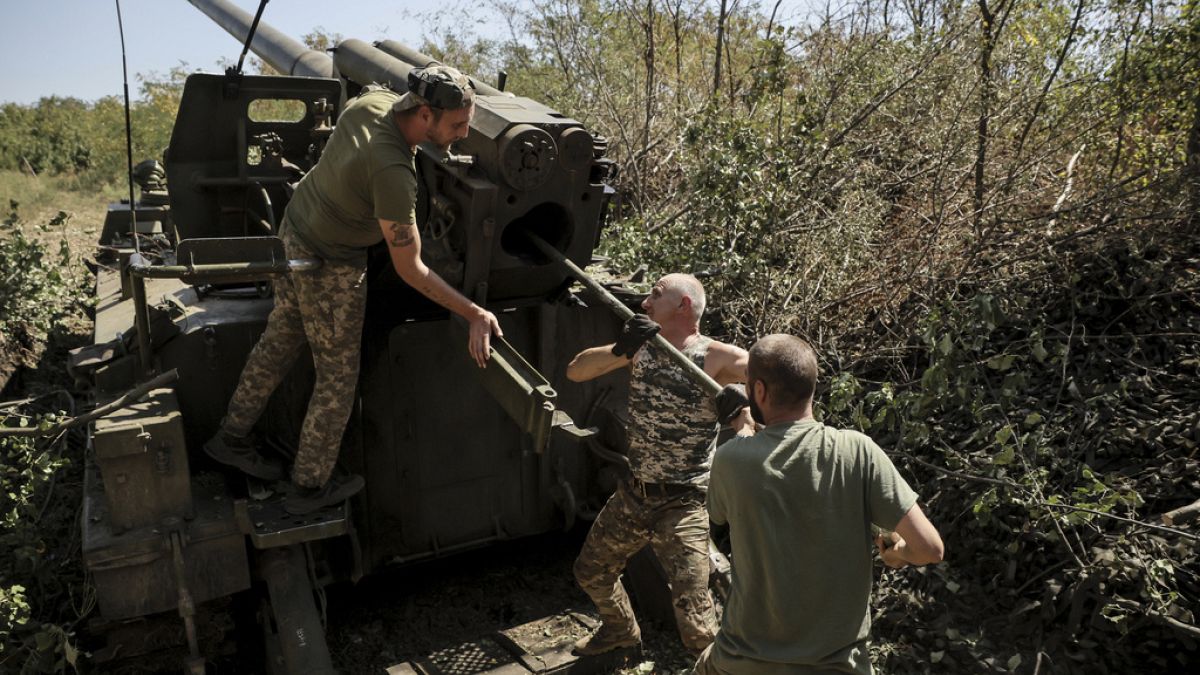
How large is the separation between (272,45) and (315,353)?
394cm

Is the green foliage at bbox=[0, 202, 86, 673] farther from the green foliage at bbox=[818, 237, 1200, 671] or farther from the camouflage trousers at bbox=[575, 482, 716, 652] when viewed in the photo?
the green foliage at bbox=[818, 237, 1200, 671]

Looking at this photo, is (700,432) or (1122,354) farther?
(1122,354)

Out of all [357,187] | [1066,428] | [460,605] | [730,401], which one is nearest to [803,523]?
[730,401]

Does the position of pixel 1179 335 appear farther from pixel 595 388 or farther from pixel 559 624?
pixel 559 624

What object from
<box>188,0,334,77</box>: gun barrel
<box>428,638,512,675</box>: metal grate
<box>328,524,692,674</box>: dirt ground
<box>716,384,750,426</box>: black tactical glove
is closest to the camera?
<box>716,384,750,426</box>: black tactical glove

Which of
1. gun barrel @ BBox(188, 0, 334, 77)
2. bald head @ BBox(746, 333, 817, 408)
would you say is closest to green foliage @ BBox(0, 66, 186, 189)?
gun barrel @ BBox(188, 0, 334, 77)

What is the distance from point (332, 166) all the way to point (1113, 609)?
3.67 meters

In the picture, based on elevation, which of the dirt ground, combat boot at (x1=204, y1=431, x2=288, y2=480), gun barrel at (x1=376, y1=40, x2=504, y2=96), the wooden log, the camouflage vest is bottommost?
the dirt ground

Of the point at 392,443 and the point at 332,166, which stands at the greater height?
the point at 332,166

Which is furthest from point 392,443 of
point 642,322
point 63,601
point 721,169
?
point 721,169

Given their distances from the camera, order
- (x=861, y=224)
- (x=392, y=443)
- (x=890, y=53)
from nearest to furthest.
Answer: (x=392, y=443)
(x=861, y=224)
(x=890, y=53)

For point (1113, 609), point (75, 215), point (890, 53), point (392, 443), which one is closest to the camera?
point (1113, 609)

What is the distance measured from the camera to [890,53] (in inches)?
285

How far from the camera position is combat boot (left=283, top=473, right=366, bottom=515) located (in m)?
4.10
